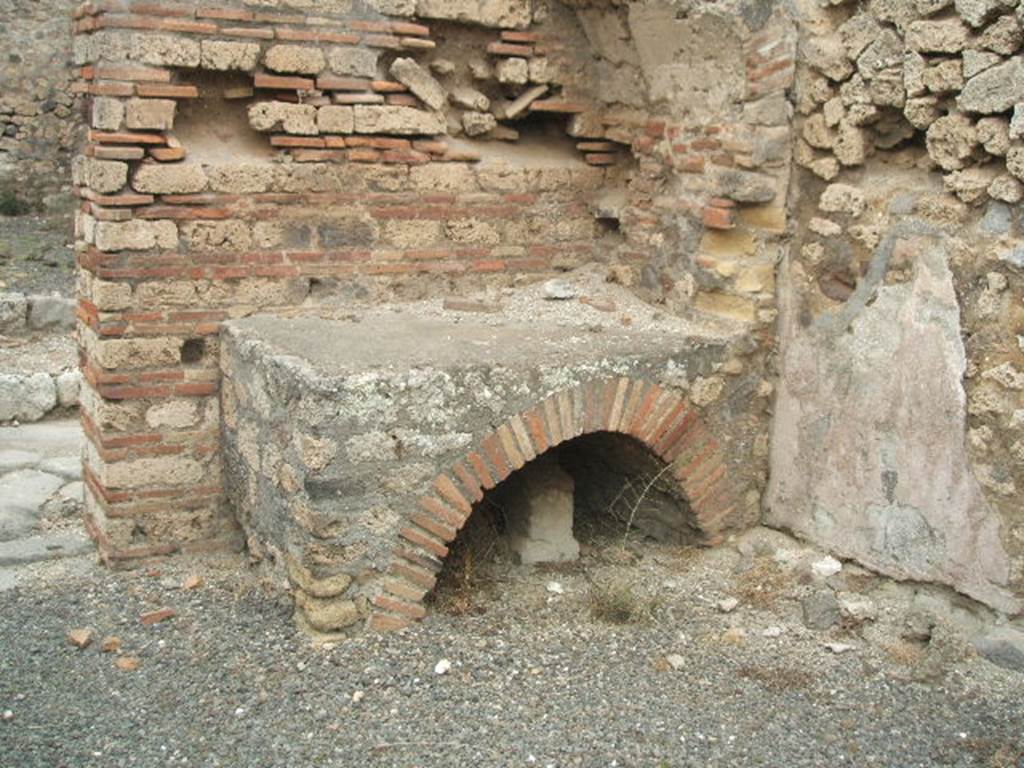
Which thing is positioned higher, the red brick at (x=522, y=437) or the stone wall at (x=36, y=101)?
the stone wall at (x=36, y=101)

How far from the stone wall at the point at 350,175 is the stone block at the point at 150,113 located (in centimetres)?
1

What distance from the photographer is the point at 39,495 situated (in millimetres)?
6164

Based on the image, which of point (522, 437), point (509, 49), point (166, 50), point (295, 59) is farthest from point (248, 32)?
point (522, 437)

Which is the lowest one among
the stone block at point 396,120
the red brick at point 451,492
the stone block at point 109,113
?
the red brick at point 451,492

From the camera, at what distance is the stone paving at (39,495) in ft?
18.0

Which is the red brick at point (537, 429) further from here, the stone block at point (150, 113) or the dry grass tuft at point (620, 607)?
the stone block at point (150, 113)

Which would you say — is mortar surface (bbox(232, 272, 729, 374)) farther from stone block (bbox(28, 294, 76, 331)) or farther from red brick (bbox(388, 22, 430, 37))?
stone block (bbox(28, 294, 76, 331))

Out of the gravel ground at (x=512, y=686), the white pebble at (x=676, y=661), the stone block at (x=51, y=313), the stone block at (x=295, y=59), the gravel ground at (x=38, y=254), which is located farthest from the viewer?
the gravel ground at (x=38, y=254)

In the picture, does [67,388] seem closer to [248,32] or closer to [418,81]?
[248,32]

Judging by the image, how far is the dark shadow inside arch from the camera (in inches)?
203

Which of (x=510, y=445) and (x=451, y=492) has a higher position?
(x=510, y=445)

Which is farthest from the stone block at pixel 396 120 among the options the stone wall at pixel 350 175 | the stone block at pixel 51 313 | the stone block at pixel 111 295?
the stone block at pixel 51 313

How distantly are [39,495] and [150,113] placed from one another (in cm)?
235

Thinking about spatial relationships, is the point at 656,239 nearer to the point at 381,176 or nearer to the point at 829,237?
the point at 829,237
